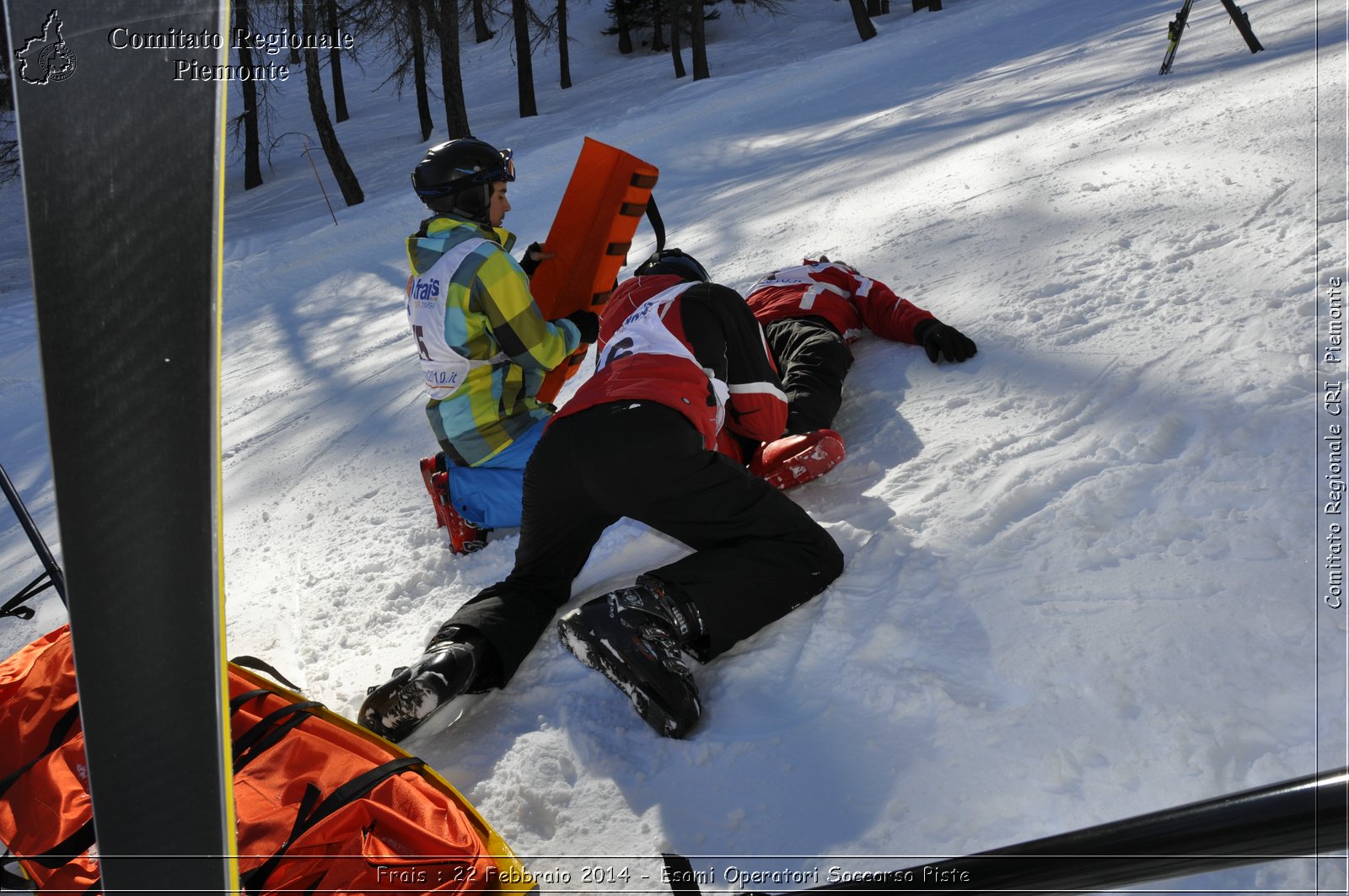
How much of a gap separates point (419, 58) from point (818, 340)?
1396 cm

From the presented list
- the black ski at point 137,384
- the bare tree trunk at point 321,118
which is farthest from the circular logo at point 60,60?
the bare tree trunk at point 321,118

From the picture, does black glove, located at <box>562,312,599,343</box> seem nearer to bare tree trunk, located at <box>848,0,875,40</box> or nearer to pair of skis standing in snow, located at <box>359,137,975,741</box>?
pair of skis standing in snow, located at <box>359,137,975,741</box>

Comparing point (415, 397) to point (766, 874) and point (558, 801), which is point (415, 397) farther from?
point (766, 874)

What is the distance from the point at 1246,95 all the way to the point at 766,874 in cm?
460

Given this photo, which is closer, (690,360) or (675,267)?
(690,360)

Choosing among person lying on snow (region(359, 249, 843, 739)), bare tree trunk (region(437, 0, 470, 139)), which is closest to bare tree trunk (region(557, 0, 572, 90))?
bare tree trunk (region(437, 0, 470, 139))

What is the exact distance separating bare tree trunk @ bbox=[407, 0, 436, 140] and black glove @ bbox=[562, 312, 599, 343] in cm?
1143

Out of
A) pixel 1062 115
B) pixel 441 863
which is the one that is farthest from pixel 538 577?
pixel 1062 115

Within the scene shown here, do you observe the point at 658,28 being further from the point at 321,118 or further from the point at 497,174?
the point at 497,174

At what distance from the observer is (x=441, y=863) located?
5.51ft

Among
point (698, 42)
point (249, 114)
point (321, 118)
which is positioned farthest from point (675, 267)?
point (698, 42)

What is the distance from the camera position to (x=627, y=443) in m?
2.33

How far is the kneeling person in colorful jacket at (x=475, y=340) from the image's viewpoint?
3238 mm

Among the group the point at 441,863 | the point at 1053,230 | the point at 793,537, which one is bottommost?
the point at 441,863
